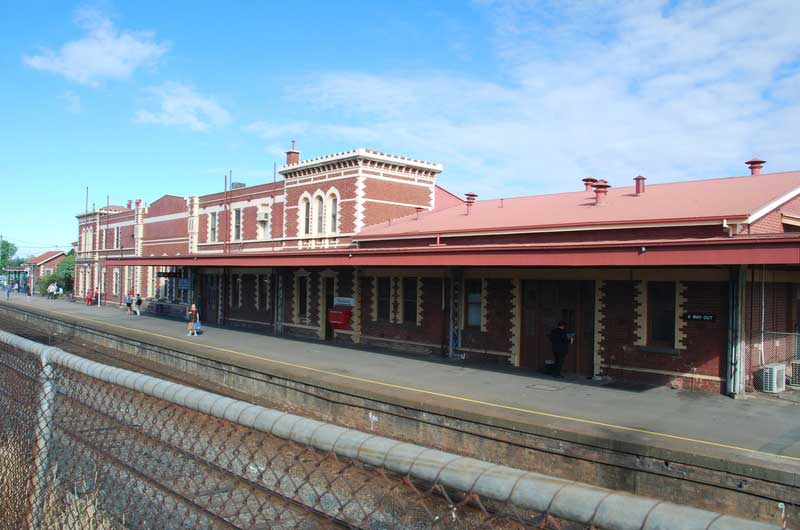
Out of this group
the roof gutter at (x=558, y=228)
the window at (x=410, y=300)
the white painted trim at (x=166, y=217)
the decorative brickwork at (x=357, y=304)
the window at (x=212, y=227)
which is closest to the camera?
the roof gutter at (x=558, y=228)

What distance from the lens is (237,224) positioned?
34.2 metres

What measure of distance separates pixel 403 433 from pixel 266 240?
19512 mm

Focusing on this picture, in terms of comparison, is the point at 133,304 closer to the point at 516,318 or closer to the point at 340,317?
the point at 340,317

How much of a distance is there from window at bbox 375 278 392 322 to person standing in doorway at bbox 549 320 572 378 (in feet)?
24.5

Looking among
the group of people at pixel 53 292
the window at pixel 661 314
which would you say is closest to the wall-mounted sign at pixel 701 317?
the window at pixel 661 314

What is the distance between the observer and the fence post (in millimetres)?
Answer: 3371

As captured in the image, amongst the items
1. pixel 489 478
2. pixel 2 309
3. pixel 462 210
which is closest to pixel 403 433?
pixel 489 478

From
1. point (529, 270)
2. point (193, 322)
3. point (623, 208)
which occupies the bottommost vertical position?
point (193, 322)

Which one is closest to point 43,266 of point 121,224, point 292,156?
point 121,224

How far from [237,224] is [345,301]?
12.2 m

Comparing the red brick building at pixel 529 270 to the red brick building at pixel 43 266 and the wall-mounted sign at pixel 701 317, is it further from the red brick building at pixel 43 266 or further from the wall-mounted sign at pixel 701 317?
the red brick building at pixel 43 266

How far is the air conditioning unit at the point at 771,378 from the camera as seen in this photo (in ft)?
46.4

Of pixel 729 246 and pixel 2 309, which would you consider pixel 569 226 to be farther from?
pixel 2 309

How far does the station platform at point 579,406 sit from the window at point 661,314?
134 centimetres
